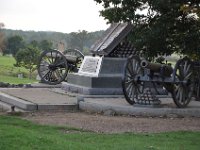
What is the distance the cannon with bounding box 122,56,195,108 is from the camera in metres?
13.7

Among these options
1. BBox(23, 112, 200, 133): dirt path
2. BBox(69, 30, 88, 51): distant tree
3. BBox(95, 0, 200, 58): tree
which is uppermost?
BBox(69, 30, 88, 51): distant tree

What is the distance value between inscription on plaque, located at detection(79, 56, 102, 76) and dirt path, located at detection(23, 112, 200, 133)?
4187 mm

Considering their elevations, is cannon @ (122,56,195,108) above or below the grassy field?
above

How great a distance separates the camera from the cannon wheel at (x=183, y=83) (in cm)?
1377

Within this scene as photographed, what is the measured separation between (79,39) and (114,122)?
8178 centimetres

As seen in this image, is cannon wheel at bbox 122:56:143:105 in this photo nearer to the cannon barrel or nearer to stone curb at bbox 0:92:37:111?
the cannon barrel

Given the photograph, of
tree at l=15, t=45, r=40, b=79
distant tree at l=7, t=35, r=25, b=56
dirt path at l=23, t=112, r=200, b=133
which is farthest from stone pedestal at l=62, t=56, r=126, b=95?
distant tree at l=7, t=35, r=25, b=56

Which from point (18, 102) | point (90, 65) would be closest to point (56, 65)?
point (90, 65)

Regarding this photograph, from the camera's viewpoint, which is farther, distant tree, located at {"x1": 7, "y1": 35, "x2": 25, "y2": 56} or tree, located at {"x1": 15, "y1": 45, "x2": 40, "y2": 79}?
distant tree, located at {"x1": 7, "y1": 35, "x2": 25, "y2": 56}

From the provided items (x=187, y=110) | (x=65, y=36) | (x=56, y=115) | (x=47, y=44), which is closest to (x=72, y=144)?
(x=56, y=115)

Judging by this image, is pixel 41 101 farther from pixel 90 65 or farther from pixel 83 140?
pixel 83 140

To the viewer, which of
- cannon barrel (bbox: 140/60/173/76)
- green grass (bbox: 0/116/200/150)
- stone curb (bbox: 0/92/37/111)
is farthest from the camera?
cannon barrel (bbox: 140/60/173/76)

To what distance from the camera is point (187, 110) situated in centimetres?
1323

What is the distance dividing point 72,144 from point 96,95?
8.41 meters
